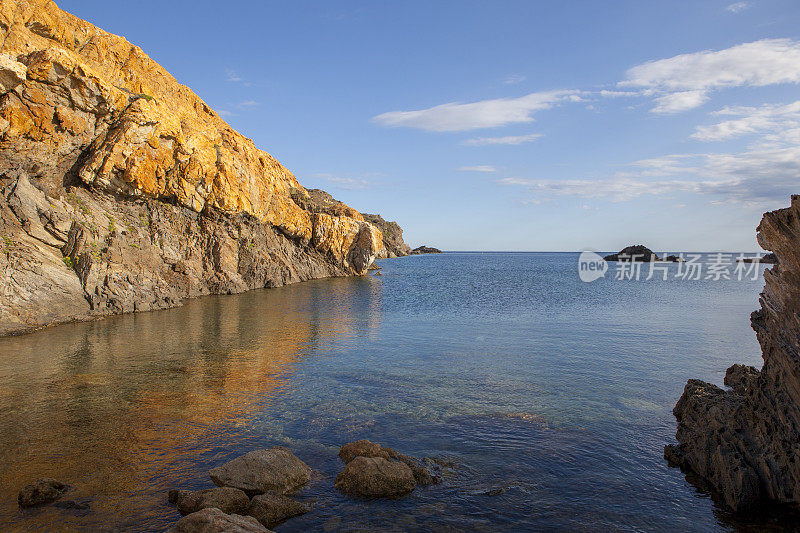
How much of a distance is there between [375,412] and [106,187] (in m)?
37.4

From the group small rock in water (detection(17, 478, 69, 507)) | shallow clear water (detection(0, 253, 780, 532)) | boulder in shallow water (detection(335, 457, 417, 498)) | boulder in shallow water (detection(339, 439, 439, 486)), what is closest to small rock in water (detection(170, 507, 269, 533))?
shallow clear water (detection(0, 253, 780, 532))

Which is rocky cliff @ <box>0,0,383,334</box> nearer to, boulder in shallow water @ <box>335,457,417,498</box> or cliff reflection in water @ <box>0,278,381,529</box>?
cliff reflection in water @ <box>0,278,381,529</box>

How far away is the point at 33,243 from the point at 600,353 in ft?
127

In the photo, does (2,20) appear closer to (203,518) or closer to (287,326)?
(287,326)

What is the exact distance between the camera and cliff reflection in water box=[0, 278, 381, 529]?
1186 centimetres

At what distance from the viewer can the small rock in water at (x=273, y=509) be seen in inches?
403

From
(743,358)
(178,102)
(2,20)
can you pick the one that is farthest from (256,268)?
(743,358)

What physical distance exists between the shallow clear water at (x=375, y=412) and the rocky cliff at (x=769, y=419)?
2.93ft

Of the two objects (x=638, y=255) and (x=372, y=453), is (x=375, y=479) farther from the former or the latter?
(x=638, y=255)

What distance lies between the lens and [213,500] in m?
10.2

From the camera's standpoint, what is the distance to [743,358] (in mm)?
25219

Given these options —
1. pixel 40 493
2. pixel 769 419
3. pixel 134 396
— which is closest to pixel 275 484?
pixel 40 493

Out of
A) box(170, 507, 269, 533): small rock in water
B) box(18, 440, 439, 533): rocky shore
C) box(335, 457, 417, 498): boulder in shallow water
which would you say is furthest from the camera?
box(335, 457, 417, 498): boulder in shallow water

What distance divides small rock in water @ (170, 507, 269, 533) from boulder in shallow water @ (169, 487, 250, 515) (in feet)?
6.16
